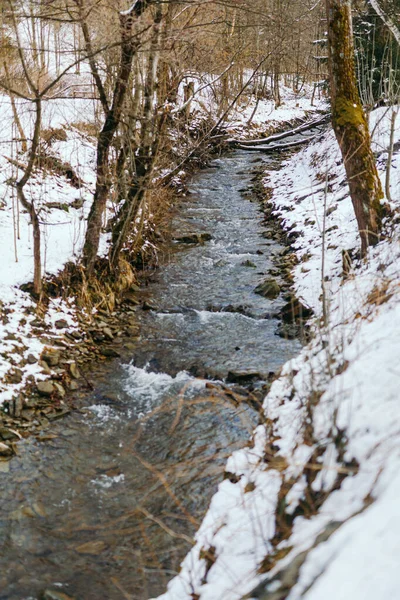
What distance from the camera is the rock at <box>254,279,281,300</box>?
911 centimetres

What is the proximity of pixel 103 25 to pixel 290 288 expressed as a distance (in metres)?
5.01

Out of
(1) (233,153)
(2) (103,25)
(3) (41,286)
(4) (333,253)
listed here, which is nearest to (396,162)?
(4) (333,253)

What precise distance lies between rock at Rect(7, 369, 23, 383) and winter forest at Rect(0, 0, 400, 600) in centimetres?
3

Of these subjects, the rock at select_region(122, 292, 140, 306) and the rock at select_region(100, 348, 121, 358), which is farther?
the rock at select_region(122, 292, 140, 306)

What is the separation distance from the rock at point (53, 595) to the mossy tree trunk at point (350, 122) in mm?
5556

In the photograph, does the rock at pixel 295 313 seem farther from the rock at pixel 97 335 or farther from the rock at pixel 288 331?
the rock at pixel 97 335

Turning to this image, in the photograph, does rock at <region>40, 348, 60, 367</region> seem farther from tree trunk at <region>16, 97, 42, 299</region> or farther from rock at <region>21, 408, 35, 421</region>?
tree trunk at <region>16, 97, 42, 299</region>

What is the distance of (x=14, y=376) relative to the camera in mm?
6332

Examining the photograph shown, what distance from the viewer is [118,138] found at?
9188mm

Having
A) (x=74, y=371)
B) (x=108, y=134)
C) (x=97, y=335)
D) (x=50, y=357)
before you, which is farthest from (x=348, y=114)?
(x=50, y=357)

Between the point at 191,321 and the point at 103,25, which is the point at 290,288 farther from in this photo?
the point at 103,25

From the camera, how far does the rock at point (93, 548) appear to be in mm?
4285

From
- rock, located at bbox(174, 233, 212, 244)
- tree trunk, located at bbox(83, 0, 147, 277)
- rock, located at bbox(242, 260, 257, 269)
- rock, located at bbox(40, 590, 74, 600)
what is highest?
tree trunk, located at bbox(83, 0, 147, 277)

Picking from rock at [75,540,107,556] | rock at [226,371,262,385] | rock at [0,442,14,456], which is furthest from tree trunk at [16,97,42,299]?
rock at [75,540,107,556]
